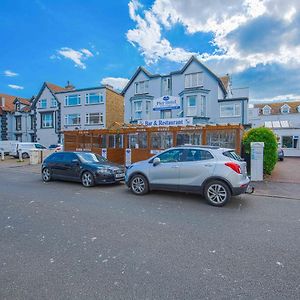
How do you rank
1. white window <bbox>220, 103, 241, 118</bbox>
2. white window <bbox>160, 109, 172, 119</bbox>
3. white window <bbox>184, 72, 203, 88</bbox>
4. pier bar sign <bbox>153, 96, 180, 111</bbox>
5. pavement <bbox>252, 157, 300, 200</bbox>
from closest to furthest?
pavement <bbox>252, 157, 300, 200</bbox>
pier bar sign <bbox>153, 96, 180, 111</bbox>
white window <bbox>220, 103, 241, 118</bbox>
white window <bbox>184, 72, 203, 88</bbox>
white window <bbox>160, 109, 172, 119</bbox>

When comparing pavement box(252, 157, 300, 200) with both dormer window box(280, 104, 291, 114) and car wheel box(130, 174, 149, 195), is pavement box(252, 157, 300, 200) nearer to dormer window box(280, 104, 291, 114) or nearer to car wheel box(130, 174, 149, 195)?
car wheel box(130, 174, 149, 195)

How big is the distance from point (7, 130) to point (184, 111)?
31.4 m

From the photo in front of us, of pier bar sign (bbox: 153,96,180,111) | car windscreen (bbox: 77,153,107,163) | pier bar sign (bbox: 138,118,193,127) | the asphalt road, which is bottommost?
the asphalt road

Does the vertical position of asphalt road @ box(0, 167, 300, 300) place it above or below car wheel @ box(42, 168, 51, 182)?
below

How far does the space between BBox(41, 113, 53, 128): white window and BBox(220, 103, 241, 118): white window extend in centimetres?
2407

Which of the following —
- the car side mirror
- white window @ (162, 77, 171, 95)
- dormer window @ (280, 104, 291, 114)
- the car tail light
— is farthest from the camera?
dormer window @ (280, 104, 291, 114)

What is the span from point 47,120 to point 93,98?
9.08m

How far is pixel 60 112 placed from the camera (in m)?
32.7

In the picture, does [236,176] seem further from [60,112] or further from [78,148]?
[60,112]

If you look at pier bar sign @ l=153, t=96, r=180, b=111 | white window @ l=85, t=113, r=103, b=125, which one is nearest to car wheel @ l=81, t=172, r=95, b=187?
pier bar sign @ l=153, t=96, r=180, b=111

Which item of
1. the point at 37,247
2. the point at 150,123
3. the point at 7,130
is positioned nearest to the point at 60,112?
the point at 7,130

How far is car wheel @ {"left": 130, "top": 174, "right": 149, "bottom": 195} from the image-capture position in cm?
754

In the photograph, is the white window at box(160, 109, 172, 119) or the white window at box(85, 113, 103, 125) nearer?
the white window at box(160, 109, 172, 119)

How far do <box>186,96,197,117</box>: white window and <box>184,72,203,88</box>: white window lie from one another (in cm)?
161
